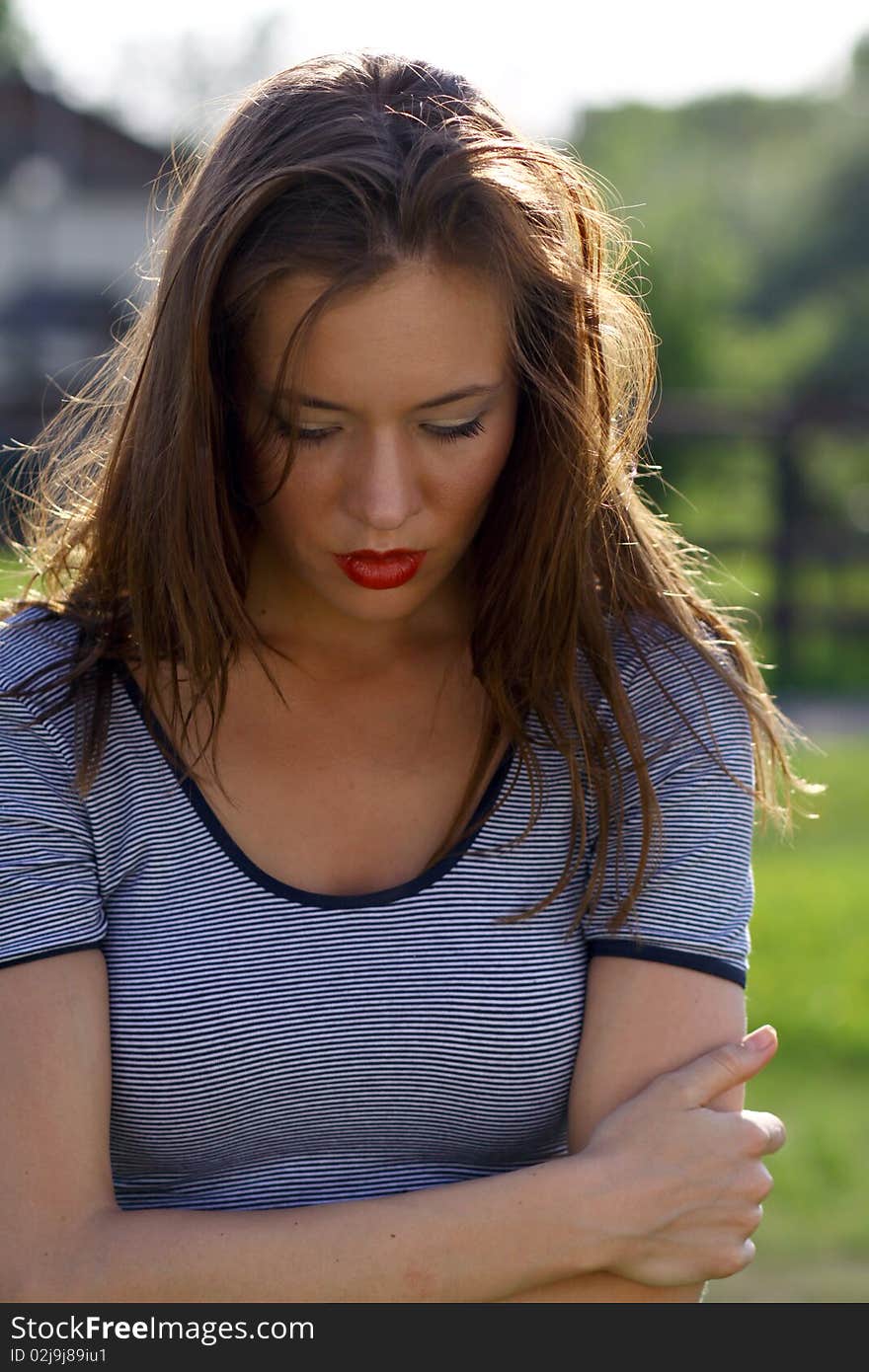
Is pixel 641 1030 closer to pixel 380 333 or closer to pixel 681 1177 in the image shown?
pixel 681 1177

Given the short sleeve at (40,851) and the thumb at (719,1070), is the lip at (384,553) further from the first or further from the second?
the thumb at (719,1070)

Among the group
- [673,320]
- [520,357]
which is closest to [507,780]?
[520,357]

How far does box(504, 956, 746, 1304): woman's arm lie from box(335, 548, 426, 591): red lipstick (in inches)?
17.0

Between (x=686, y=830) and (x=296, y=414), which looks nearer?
(x=296, y=414)

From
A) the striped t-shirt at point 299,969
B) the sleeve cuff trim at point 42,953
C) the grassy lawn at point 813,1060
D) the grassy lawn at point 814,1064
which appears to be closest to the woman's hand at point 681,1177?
the striped t-shirt at point 299,969

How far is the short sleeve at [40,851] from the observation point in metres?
1.67

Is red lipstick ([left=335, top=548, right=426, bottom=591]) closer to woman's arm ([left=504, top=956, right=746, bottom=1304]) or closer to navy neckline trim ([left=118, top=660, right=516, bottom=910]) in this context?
navy neckline trim ([left=118, top=660, right=516, bottom=910])

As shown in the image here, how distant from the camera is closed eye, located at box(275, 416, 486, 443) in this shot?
5.57 feet

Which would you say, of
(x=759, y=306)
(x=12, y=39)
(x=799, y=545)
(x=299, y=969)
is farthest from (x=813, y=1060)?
(x=12, y=39)

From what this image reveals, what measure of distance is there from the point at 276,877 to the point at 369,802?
0.47ft

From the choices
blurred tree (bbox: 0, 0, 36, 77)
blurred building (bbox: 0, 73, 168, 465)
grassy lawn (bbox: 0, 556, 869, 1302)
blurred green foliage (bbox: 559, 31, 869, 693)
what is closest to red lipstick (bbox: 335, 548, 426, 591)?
blurred green foliage (bbox: 559, 31, 869, 693)

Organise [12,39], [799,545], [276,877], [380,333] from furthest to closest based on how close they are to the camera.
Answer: [12,39] → [799,545] → [276,877] → [380,333]

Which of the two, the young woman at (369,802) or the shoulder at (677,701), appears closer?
the young woman at (369,802)

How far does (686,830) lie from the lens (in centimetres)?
183
